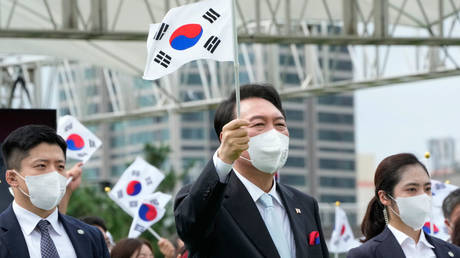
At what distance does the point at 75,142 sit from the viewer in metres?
10.4

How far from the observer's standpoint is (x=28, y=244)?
5.72 metres

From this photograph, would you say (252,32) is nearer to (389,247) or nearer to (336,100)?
(389,247)

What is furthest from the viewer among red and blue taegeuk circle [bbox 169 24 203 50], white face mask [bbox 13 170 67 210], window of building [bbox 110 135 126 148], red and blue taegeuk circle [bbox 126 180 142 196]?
window of building [bbox 110 135 126 148]

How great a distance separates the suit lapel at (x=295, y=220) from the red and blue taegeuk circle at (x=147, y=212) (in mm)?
5775

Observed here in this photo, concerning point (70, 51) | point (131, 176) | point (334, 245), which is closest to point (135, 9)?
point (70, 51)

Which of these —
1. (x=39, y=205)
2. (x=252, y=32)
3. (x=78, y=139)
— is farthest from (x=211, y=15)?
(x=252, y=32)

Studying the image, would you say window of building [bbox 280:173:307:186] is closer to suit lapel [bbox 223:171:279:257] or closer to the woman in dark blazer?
the woman in dark blazer

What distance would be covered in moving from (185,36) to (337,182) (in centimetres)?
13216

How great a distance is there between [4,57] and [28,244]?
26.2 meters

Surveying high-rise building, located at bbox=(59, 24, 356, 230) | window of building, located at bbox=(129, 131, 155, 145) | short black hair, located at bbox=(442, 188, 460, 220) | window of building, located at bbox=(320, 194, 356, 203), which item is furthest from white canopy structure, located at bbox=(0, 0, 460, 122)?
window of building, located at bbox=(320, 194, 356, 203)

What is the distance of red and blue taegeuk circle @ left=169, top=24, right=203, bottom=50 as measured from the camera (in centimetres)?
549

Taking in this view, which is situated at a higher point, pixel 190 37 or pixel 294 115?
pixel 190 37

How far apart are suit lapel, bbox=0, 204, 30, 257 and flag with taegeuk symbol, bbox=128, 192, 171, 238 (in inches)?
214

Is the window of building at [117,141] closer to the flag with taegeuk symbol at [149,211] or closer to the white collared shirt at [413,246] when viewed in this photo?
the flag with taegeuk symbol at [149,211]
